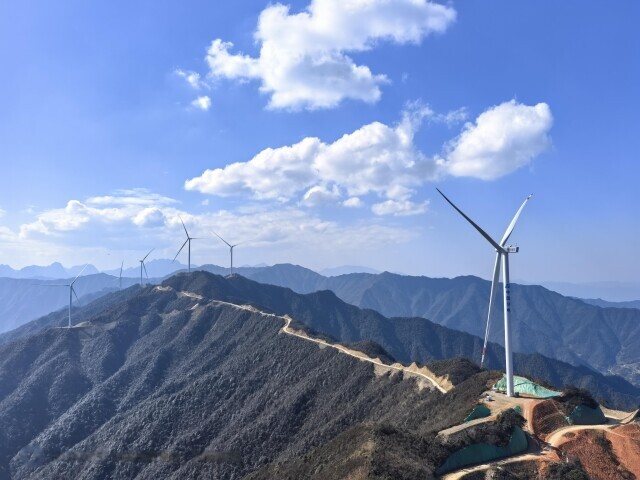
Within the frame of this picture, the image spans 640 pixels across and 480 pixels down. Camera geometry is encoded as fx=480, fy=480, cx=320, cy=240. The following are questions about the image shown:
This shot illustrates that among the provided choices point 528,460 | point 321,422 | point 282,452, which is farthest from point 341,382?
point 528,460

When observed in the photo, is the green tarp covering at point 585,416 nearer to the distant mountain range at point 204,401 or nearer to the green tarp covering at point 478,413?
the green tarp covering at point 478,413

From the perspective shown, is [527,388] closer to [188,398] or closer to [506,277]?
[506,277]

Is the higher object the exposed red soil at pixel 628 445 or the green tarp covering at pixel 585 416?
the green tarp covering at pixel 585 416

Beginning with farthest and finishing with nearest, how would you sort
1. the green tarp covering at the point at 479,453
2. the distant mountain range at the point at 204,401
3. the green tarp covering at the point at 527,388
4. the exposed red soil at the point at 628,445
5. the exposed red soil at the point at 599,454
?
the distant mountain range at the point at 204,401 < the green tarp covering at the point at 527,388 < the exposed red soil at the point at 628,445 < the exposed red soil at the point at 599,454 < the green tarp covering at the point at 479,453

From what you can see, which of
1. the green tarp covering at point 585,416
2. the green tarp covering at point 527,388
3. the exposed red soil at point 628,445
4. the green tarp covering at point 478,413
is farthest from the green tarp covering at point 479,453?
the green tarp covering at point 527,388

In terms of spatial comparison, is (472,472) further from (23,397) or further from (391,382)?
(23,397)

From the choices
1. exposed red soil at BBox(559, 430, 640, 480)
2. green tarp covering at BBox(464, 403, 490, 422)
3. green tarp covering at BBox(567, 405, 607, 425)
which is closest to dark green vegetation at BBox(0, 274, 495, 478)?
green tarp covering at BBox(464, 403, 490, 422)

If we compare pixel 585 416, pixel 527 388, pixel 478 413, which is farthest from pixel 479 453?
pixel 527 388
